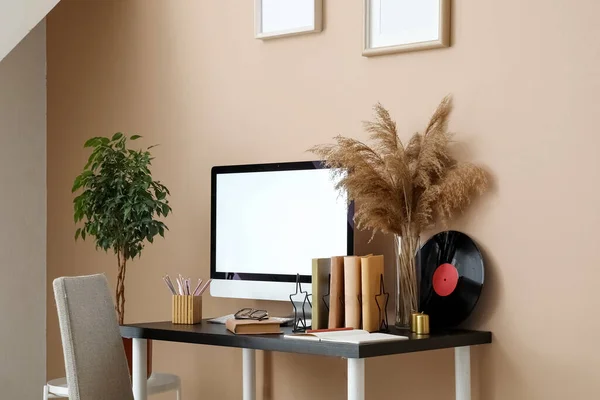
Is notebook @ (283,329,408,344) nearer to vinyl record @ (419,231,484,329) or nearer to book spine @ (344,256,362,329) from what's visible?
book spine @ (344,256,362,329)

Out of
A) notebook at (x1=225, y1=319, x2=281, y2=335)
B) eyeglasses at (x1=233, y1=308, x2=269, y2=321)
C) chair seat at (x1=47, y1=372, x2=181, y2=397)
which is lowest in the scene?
chair seat at (x1=47, y1=372, x2=181, y2=397)

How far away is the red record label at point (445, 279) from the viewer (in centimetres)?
302

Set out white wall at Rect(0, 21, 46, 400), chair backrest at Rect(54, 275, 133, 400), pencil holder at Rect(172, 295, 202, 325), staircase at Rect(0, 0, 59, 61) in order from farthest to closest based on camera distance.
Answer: white wall at Rect(0, 21, 46, 400) < staircase at Rect(0, 0, 59, 61) < pencil holder at Rect(172, 295, 202, 325) < chair backrest at Rect(54, 275, 133, 400)

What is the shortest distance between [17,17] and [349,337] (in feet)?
6.54

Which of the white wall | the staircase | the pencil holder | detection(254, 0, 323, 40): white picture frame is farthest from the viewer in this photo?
the white wall

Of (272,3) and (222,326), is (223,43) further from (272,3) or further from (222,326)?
(222,326)

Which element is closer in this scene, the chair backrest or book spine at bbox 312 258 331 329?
the chair backrest

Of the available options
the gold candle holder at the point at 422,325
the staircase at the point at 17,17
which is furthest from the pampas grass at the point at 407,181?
the staircase at the point at 17,17

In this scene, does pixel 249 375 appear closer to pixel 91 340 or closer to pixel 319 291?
pixel 319 291

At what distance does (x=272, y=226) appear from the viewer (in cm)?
332

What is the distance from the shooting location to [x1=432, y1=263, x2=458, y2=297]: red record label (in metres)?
3.02

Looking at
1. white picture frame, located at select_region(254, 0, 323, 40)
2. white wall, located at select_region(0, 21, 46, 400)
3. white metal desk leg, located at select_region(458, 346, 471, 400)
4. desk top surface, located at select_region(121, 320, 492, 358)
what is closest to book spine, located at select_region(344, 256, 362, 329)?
desk top surface, located at select_region(121, 320, 492, 358)

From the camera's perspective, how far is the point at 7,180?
4.29 metres

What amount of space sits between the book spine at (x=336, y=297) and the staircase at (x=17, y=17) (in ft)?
5.61
